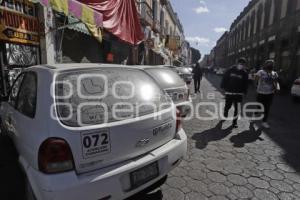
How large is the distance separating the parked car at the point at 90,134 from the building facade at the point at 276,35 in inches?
575

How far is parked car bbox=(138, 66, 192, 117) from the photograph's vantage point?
207 inches

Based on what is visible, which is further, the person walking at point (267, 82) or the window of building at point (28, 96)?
the person walking at point (267, 82)

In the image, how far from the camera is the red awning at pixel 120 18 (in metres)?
7.96

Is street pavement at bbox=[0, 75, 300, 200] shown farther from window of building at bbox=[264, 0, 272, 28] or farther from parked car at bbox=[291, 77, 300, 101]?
window of building at bbox=[264, 0, 272, 28]

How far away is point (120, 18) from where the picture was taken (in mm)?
9281

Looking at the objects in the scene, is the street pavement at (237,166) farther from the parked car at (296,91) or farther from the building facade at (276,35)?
the building facade at (276,35)

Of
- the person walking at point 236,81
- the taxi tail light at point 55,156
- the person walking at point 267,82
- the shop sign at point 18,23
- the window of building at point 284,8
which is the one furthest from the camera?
the window of building at point 284,8

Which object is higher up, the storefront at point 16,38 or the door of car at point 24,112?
the storefront at point 16,38

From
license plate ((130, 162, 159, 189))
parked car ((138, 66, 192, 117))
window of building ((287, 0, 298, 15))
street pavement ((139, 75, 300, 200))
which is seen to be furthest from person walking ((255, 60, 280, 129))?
window of building ((287, 0, 298, 15))

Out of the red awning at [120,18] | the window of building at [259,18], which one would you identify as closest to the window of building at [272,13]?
the window of building at [259,18]

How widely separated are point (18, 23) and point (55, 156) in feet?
16.7

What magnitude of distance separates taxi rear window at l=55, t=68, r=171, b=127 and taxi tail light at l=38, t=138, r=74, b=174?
19cm

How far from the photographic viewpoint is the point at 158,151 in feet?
8.00

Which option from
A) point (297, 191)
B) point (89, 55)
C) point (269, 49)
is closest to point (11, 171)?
point (297, 191)
